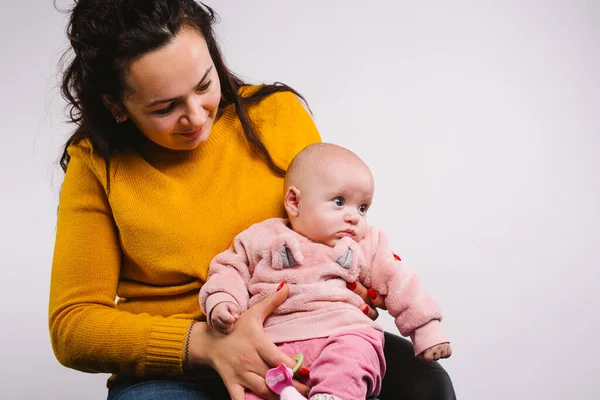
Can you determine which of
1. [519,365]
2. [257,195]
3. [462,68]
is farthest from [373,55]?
[257,195]

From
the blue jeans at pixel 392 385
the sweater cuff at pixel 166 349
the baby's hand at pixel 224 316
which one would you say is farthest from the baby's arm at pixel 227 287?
the blue jeans at pixel 392 385

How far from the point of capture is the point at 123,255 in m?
1.88

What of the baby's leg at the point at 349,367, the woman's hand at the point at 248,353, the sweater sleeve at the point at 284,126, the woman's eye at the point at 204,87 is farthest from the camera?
the sweater sleeve at the point at 284,126

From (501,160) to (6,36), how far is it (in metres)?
2.22

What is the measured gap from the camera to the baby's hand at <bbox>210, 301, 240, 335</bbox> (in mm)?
1598

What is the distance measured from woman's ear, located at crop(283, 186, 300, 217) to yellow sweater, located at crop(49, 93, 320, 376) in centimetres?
12

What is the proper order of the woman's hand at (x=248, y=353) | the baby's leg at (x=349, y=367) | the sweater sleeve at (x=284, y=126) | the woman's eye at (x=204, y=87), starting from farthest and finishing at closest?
the sweater sleeve at (x=284, y=126), the woman's eye at (x=204, y=87), the woman's hand at (x=248, y=353), the baby's leg at (x=349, y=367)

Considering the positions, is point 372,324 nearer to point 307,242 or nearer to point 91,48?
point 307,242

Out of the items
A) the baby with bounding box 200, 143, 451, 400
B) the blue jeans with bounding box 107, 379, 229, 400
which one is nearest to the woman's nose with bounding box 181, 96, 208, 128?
the baby with bounding box 200, 143, 451, 400

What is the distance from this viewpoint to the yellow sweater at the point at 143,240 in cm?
175

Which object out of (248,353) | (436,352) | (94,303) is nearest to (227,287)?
(248,353)

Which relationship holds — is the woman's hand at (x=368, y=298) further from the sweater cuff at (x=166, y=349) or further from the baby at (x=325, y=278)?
the sweater cuff at (x=166, y=349)

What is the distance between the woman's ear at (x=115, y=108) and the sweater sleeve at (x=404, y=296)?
0.65 metres

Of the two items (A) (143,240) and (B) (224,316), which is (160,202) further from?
(B) (224,316)
